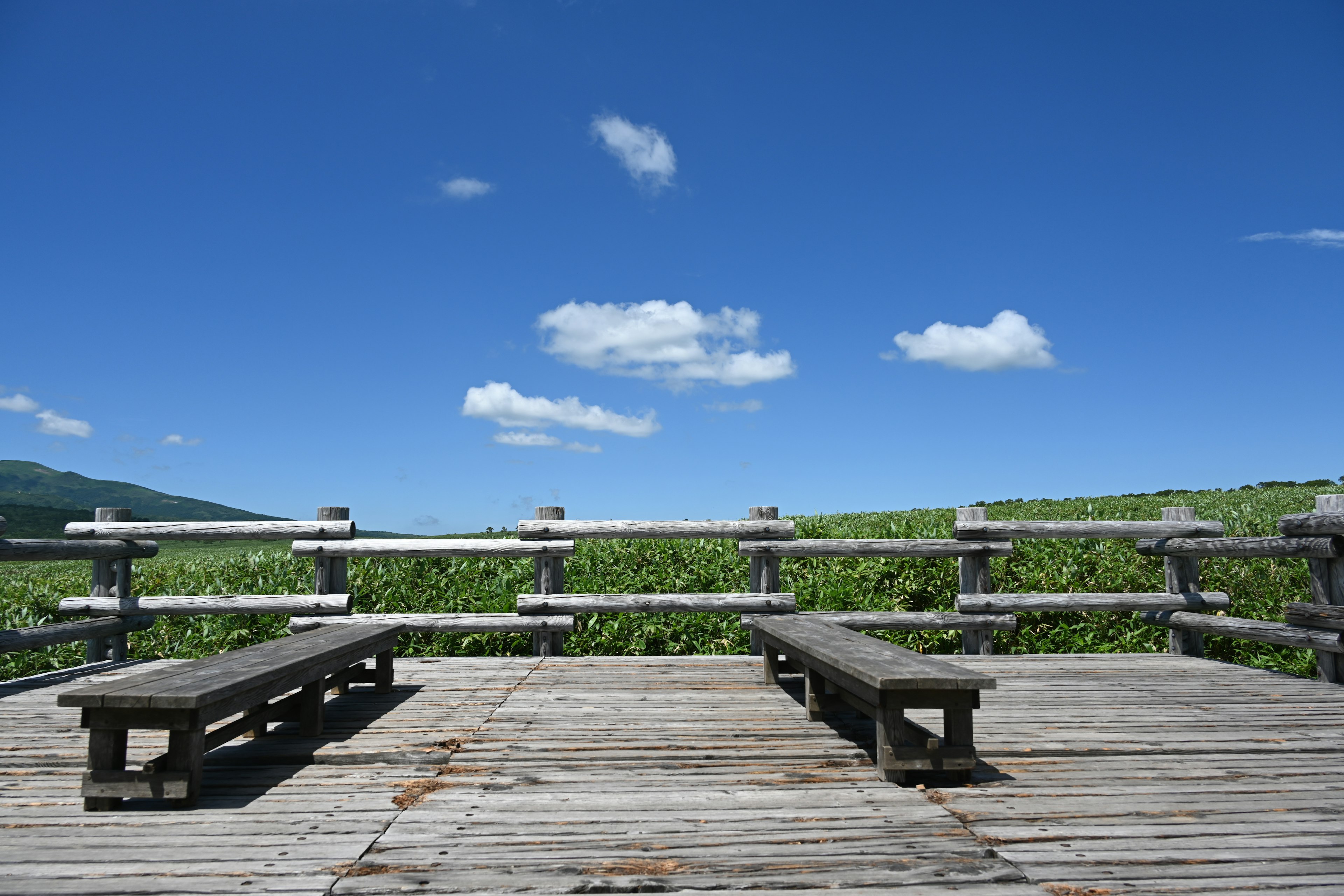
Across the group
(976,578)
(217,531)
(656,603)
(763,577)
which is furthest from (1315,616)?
(217,531)

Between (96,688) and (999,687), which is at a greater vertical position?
(96,688)

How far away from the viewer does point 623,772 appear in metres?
4.09

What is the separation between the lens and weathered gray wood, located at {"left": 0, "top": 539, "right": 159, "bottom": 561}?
689cm

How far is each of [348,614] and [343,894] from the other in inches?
225

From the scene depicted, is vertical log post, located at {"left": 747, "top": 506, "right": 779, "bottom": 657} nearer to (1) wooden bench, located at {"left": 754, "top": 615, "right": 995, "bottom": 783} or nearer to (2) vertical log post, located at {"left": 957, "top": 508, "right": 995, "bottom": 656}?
(2) vertical log post, located at {"left": 957, "top": 508, "right": 995, "bottom": 656}

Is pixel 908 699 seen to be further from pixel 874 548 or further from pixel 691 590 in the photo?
pixel 691 590

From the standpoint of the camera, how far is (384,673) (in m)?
6.19

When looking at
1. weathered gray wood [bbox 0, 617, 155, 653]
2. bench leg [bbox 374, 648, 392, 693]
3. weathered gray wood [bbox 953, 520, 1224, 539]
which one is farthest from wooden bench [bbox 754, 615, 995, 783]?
weathered gray wood [bbox 0, 617, 155, 653]

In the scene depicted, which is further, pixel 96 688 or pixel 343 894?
pixel 96 688

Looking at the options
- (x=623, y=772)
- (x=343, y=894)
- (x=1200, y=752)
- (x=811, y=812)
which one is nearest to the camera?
(x=343, y=894)

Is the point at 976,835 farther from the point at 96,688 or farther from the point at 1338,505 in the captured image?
the point at 1338,505

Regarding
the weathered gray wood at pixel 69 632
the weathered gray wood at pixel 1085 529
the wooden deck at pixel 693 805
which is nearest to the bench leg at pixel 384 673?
the wooden deck at pixel 693 805

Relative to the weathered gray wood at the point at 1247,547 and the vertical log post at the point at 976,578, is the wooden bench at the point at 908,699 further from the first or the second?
the weathered gray wood at the point at 1247,547

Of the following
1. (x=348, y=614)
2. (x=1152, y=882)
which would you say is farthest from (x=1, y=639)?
(x=1152, y=882)
